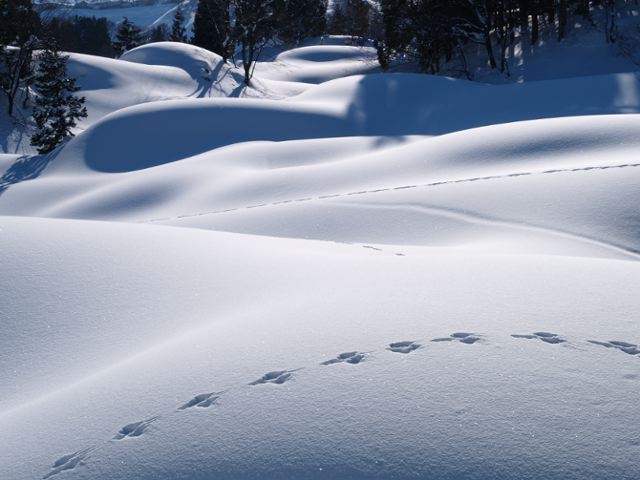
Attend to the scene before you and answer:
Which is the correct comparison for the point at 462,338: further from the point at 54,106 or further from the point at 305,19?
the point at 305,19

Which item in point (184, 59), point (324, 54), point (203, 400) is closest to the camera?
point (203, 400)

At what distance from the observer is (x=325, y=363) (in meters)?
2.12

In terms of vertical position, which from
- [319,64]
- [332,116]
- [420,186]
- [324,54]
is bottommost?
[420,186]

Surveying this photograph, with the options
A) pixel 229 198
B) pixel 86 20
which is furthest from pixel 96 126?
pixel 86 20

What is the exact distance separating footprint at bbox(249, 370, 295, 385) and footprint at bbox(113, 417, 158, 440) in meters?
0.35

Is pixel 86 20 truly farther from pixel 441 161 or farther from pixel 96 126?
pixel 441 161

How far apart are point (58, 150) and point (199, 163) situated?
4.28 metres

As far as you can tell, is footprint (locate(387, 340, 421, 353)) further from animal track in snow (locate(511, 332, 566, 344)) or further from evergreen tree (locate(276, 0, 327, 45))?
evergreen tree (locate(276, 0, 327, 45))

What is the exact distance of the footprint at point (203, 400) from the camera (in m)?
1.98

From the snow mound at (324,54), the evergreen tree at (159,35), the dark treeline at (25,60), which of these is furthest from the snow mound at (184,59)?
the evergreen tree at (159,35)

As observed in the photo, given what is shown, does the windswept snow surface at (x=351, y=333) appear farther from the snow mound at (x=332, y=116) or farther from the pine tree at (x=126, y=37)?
the pine tree at (x=126, y=37)

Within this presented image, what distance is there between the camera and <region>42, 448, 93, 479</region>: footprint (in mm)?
1824

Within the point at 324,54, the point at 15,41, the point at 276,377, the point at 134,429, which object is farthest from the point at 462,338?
the point at 324,54

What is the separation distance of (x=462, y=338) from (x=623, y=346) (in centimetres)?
54
